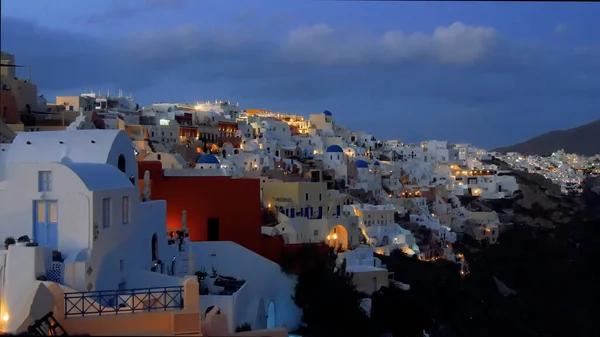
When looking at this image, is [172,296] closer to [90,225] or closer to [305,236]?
[90,225]

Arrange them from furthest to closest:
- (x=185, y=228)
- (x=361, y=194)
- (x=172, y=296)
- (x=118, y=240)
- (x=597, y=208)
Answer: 1. (x=597, y=208)
2. (x=361, y=194)
3. (x=185, y=228)
4. (x=118, y=240)
5. (x=172, y=296)

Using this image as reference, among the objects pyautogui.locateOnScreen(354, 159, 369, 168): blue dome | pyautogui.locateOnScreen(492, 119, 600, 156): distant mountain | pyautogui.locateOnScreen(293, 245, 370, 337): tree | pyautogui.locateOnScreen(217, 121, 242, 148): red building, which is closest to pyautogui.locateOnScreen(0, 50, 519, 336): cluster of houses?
pyautogui.locateOnScreen(293, 245, 370, 337): tree

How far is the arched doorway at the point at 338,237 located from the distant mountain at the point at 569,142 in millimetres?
84785

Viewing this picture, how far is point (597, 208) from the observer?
51.0m

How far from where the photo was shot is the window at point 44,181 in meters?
10.6

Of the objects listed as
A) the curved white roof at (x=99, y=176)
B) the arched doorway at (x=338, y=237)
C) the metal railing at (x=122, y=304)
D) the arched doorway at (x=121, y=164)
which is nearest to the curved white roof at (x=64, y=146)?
the arched doorway at (x=121, y=164)

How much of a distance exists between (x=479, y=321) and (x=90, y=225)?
18.1m

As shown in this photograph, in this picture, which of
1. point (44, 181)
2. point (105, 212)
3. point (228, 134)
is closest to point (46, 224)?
point (44, 181)

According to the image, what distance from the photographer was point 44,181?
10.6 metres

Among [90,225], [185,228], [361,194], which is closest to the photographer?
[90,225]

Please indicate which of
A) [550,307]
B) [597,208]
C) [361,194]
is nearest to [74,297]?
[550,307]

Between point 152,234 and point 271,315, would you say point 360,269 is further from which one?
point 152,234

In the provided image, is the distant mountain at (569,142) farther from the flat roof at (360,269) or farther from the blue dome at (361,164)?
the flat roof at (360,269)

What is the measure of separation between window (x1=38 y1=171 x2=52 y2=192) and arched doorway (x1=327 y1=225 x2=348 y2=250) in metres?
14.4
